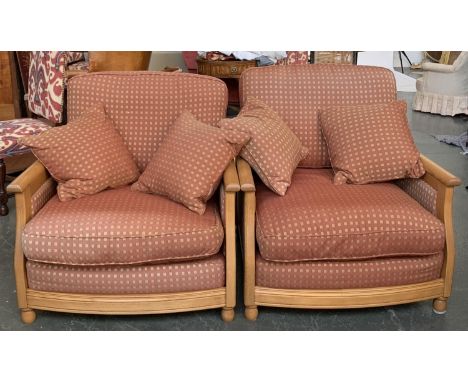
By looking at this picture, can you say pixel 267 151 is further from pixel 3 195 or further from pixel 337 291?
pixel 3 195

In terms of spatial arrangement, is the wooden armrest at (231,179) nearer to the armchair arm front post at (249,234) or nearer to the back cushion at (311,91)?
the armchair arm front post at (249,234)

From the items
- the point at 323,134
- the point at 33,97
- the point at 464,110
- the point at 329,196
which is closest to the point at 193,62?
the point at 33,97

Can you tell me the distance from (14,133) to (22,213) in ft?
4.14

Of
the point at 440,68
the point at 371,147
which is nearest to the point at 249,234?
the point at 371,147

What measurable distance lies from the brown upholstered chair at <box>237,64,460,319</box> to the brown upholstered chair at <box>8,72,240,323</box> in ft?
0.33

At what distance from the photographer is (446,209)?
2334 mm

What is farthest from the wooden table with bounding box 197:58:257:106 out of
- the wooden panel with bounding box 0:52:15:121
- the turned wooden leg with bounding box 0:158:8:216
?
the turned wooden leg with bounding box 0:158:8:216

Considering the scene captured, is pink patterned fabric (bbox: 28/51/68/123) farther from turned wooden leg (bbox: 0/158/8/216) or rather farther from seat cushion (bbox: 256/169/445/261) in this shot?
seat cushion (bbox: 256/169/445/261)

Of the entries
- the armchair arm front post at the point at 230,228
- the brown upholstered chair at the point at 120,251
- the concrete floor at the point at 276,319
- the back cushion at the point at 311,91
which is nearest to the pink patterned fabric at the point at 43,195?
the brown upholstered chair at the point at 120,251

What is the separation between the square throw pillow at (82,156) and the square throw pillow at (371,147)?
0.92 m

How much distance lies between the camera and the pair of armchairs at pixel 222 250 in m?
2.20

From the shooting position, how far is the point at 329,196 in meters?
2.42

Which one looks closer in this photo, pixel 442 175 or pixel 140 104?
pixel 442 175

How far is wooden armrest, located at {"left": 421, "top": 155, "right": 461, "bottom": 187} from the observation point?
2303 mm
